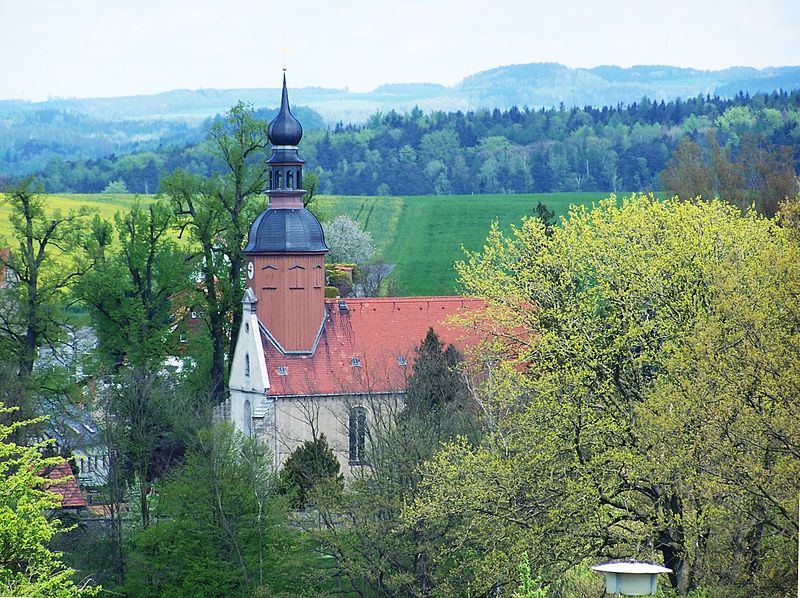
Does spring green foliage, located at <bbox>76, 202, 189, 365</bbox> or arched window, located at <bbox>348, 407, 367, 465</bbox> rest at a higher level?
spring green foliage, located at <bbox>76, 202, 189, 365</bbox>

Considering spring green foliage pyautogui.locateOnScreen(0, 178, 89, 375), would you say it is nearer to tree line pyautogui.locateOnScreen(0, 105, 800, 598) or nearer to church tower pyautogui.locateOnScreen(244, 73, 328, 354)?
tree line pyautogui.locateOnScreen(0, 105, 800, 598)

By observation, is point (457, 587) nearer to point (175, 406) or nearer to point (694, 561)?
point (694, 561)

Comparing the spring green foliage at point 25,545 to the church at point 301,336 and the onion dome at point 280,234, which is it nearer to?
the church at point 301,336

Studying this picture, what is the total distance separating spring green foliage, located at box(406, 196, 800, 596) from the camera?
26.1 metres

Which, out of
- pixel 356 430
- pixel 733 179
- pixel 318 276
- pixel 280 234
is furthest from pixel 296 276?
pixel 733 179

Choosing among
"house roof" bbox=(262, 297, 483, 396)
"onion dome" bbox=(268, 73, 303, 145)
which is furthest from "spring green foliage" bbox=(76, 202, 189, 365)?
"onion dome" bbox=(268, 73, 303, 145)

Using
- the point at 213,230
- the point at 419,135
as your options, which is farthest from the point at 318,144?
the point at 213,230

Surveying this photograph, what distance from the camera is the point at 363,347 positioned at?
5406 centimetres

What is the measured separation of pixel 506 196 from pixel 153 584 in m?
93.8

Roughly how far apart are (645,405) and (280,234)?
27.0 metres

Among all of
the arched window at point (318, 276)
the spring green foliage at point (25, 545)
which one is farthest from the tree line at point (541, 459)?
the arched window at point (318, 276)

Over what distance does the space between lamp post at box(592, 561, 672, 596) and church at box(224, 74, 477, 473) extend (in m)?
35.1

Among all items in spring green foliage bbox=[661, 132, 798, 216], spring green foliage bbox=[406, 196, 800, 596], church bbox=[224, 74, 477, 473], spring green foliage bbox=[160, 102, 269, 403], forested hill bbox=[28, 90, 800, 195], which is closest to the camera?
spring green foliage bbox=[406, 196, 800, 596]

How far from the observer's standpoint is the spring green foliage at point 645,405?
1029 inches
